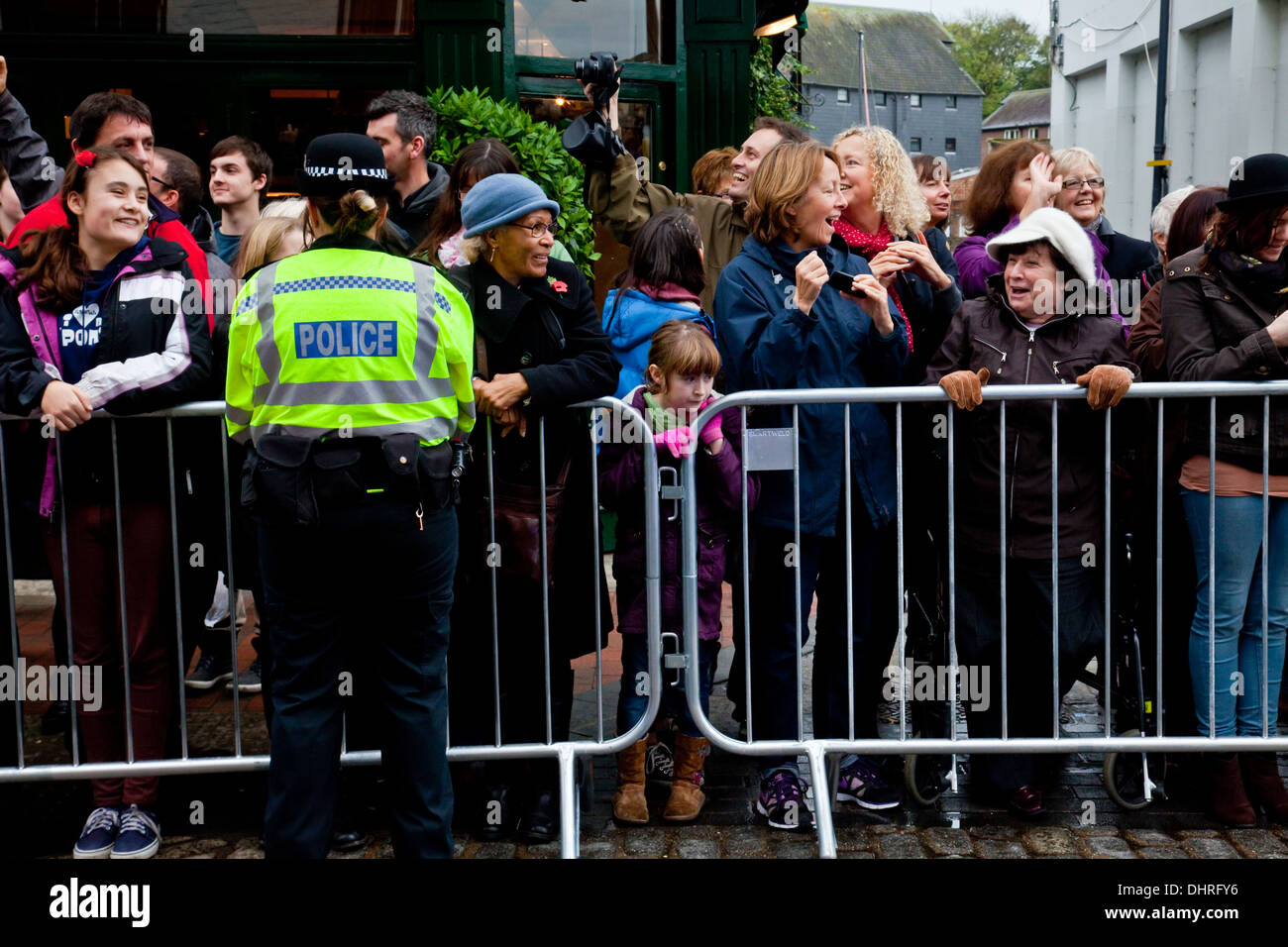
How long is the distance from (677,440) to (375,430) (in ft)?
4.07

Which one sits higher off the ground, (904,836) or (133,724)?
(133,724)

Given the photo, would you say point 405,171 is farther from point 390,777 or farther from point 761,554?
point 390,777

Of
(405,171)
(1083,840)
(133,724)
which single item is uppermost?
(405,171)

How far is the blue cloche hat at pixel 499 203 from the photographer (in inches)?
173

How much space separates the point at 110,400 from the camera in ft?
14.1

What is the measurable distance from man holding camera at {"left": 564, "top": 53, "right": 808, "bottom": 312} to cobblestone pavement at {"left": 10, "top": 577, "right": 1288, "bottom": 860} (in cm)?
202

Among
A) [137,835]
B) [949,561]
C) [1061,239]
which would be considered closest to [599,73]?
[1061,239]

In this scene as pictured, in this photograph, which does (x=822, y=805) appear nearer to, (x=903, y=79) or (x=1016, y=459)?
(x=1016, y=459)

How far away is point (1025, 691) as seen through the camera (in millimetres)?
4793

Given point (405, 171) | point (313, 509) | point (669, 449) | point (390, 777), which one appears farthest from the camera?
point (405, 171)

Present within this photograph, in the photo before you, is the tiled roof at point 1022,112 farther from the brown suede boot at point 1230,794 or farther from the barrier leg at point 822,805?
the barrier leg at point 822,805

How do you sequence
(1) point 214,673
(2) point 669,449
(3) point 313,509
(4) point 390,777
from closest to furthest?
(3) point 313,509
(4) point 390,777
(2) point 669,449
(1) point 214,673
